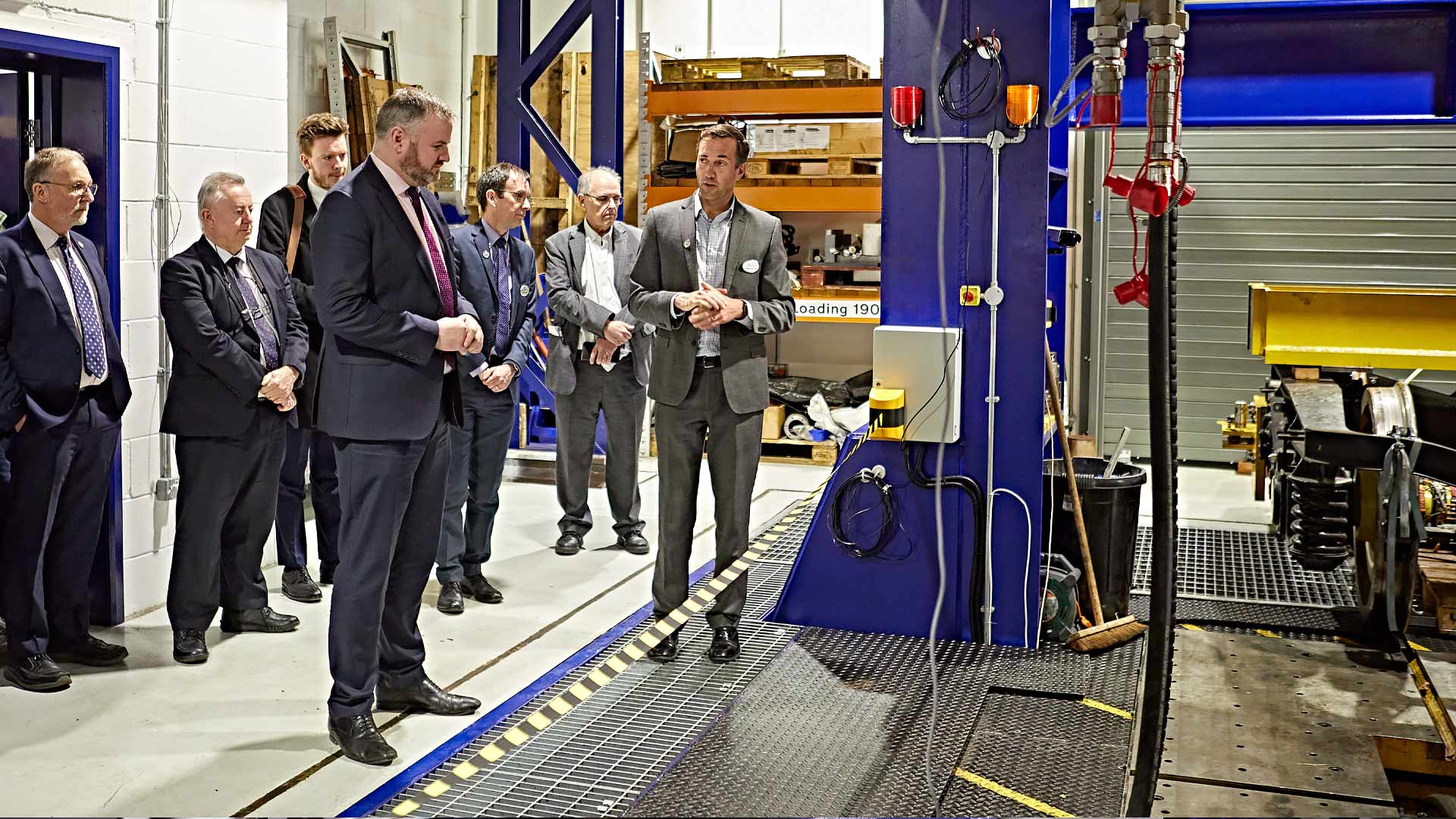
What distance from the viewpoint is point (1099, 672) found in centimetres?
474

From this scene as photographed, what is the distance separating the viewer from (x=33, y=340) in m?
4.60

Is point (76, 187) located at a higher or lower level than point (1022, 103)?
lower

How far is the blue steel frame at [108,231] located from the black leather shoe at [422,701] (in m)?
1.66

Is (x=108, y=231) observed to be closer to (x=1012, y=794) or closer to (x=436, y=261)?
(x=436, y=261)

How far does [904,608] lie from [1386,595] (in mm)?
1749

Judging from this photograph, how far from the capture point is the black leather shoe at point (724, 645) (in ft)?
16.0

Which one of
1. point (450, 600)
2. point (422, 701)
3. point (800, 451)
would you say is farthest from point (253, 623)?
point (800, 451)

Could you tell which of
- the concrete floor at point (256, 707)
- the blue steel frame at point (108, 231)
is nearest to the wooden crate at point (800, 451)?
the concrete floor at point (256, 707)

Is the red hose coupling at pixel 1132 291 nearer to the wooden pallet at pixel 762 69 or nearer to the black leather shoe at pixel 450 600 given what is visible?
the black leather shoe at pixel 450 600

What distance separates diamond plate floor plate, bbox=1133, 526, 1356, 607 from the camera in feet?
19.2

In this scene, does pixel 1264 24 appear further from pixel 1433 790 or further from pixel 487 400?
pixel 487 400

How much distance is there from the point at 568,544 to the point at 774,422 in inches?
118

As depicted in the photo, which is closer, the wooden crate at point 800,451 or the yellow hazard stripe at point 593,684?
the yellow hazard stripe at point 593,684

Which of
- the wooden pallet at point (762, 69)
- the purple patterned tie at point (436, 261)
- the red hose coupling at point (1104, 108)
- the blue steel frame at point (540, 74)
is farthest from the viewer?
the wooden pallet at point (762, 69)
